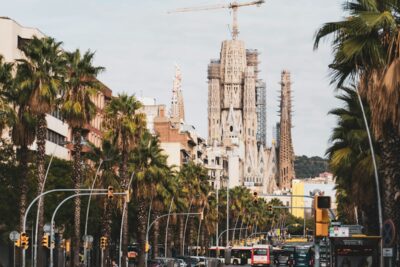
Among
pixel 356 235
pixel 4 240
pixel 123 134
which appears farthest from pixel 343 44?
pixel 4 240

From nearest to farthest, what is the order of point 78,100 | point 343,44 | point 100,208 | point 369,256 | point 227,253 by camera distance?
1. point 343,44
2. point 369,256
3. point 78,100
4. point 100,208
5. point 227,253

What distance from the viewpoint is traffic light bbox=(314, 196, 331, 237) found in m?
24.0

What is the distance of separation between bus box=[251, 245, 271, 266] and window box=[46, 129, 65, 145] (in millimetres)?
24592

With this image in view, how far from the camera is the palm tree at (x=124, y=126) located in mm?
73875

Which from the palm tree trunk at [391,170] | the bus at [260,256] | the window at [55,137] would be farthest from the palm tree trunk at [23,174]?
the bus at [260,256]

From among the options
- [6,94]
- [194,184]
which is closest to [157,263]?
[6,94]

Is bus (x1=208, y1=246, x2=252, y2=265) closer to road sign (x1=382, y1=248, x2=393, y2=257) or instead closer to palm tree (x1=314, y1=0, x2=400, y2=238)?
road sign (x1=382, y1=248, x2=393, y2=257)

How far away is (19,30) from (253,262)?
37.7 m

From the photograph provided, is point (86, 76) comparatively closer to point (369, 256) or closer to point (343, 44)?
point (369, 256)

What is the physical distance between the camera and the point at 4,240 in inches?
3081

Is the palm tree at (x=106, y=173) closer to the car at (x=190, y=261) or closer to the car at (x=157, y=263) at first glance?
the car at (x=157, y=263)

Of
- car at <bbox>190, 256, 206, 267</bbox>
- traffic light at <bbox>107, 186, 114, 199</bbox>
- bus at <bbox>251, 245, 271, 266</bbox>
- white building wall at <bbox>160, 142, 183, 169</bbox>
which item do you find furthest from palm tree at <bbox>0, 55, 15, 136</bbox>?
white building wall at <bbox>160, 142, 183, 169</bbox>

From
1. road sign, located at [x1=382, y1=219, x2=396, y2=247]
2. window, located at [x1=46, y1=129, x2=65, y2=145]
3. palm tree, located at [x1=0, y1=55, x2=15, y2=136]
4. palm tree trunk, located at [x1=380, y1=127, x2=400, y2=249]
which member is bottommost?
road sign, located at [x1=382, y1=219, x2=396, y2=247]

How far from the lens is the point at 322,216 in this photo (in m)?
24.1
